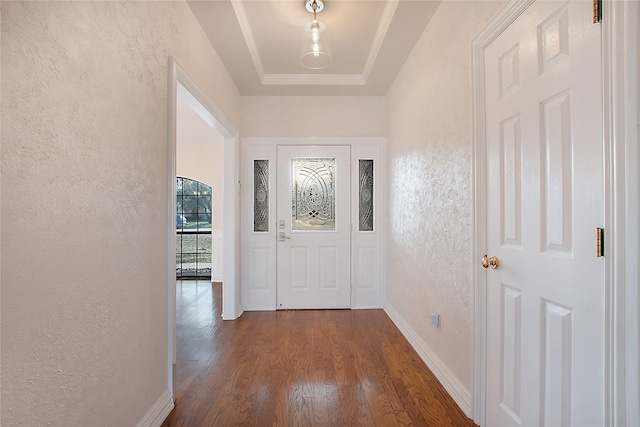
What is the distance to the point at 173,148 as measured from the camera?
6.05ft

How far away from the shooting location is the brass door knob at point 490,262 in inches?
60.1

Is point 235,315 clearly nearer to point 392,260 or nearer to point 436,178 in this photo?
point 392,260

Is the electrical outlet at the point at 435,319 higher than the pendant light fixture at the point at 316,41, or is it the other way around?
the pendant light fixture at the point at 316,41

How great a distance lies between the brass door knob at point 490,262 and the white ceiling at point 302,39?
1.74 meters

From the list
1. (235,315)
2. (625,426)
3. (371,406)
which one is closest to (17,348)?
(371,406)

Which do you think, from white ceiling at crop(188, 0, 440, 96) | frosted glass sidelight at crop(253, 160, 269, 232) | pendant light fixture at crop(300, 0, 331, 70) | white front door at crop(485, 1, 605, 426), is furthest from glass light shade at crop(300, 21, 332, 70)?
frosted glass sidelight at crop(253, 160, 269, 232)

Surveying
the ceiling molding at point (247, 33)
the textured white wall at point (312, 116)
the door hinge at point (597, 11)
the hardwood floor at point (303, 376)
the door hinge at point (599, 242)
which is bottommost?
the hardwood floor at point (303, 376)

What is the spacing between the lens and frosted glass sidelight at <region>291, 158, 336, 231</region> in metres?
3.72

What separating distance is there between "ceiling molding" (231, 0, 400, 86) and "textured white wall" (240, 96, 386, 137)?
0.32 m

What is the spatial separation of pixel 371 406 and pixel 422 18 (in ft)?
8.75

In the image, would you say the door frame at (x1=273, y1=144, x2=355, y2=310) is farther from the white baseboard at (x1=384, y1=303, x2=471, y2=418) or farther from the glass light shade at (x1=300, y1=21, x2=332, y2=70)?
the glass light shade at (x1=300, y1=21, x2=332, y2=70)

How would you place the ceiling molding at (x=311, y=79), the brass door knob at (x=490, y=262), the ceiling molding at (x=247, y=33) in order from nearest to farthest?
the brass door knob at (x=490, y=262) < the ceiling molding at (x=247, y=33) < the ceiling molding at (x=311, y=79)

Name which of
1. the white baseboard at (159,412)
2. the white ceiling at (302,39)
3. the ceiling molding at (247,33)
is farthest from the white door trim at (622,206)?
the ceiling molding at (247,33)

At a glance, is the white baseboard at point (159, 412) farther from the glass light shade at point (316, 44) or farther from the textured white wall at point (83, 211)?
the glass light shade at point (316, 44)
